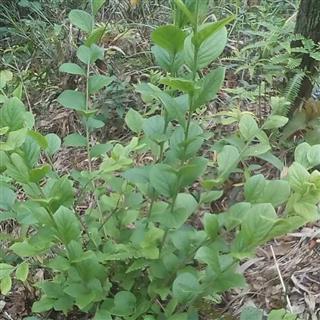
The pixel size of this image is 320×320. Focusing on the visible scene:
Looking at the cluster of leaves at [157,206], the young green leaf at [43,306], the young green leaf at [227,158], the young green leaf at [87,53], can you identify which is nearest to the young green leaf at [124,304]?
the cluster of leaves at [157,206]

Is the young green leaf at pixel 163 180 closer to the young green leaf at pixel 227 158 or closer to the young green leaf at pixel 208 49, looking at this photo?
the young green leaf at pixel 227 158

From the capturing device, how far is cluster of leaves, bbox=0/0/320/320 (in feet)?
5.30

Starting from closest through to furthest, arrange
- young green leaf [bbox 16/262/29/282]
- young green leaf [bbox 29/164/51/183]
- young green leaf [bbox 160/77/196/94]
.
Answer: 1. young green leaf [bbox 160/77/196/94]
2. young green leaf [bbox 29/164/51/183]
3. young green leaf [bbox 16/262/29/282]

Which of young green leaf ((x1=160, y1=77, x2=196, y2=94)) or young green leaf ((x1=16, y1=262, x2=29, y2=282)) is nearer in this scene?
young green leaf ((x1=160, y1=77, x2=196, y2=94))

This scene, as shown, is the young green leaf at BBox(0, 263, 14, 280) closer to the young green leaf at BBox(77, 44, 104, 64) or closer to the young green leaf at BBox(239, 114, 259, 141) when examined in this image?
the young green leaf at BBox(77, 44, 104, 64)

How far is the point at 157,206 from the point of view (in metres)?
1.95

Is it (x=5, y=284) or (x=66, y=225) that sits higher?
(x=66, y=225)

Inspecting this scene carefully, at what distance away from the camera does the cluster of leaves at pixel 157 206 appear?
1.61 metres

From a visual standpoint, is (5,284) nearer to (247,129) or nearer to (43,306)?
(43,306)

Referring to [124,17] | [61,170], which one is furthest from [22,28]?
[61,170]

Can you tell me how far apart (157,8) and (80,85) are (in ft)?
3.75

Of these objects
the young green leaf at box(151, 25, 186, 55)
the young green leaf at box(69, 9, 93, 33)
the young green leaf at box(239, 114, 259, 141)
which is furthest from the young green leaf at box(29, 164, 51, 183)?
the young green leaf at box(239, 114, 259, 141)

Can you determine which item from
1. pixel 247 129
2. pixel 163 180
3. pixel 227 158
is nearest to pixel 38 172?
pixel 163 180

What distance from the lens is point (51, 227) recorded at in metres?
1.77
